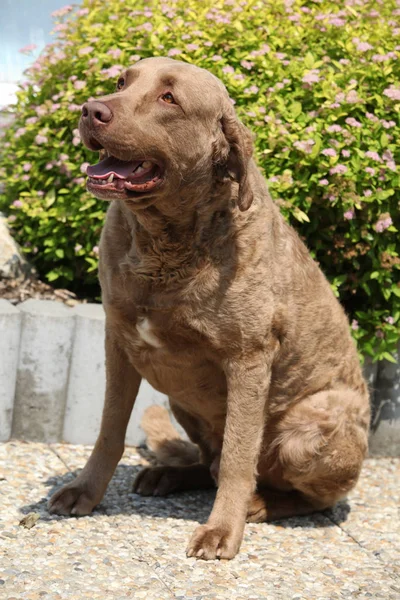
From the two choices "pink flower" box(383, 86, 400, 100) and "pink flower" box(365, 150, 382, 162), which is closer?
"pink flower" box(365, 150, 382, 162)

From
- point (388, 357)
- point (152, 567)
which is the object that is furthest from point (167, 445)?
point (388, 357)

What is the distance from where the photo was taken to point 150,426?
4.50 metres

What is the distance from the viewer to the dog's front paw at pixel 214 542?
336 centimetres

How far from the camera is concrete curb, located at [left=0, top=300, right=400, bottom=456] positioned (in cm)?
454

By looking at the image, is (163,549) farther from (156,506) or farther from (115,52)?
(115,52)

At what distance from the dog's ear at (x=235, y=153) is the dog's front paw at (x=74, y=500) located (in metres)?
1.37

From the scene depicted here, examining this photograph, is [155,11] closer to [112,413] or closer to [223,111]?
[223,111]

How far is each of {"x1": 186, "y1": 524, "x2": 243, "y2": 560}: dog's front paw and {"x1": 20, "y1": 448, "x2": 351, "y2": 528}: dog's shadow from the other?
1.27 feet

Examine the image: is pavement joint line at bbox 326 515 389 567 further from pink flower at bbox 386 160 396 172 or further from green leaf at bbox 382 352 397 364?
pink flower at bbox 386 160 396 172

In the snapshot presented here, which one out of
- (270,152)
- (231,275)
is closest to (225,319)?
(231,275)

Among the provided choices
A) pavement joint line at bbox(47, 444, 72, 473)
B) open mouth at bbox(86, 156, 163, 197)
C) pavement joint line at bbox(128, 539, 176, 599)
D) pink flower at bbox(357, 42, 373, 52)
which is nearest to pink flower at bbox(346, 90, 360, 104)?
pink flower at bbox(357, 42, 373, 52)

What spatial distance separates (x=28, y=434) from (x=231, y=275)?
5.86 feet

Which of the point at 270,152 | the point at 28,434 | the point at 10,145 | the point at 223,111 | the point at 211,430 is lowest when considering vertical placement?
the point at 28,434

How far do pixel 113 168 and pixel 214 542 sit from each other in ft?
4.81
